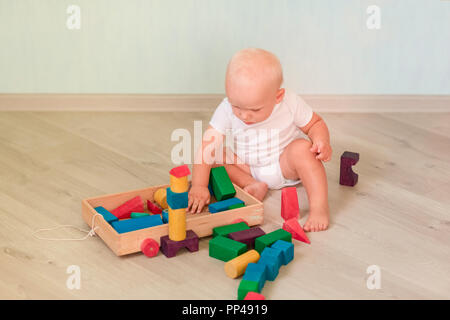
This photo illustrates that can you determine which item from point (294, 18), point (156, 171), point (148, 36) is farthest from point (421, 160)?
point (148, 36)

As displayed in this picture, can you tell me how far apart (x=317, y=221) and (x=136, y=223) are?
412 millimetres

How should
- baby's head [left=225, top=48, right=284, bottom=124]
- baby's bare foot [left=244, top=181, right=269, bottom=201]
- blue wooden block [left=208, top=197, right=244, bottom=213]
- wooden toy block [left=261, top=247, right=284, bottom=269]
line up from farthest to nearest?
baby's bare foot [left=244, top=181, right=269, bottom=201], blue wooden block [left=208, top=197, right=244, bottom=213], baby's head [left=225, top=48, right=284, bottom=124], wooden toy block [left=261, top=247, right=284, bottom=269]

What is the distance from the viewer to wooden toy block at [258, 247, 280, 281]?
120cm

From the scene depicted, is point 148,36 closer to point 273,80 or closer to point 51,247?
point 273,80

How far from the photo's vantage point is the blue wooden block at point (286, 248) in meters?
1.26

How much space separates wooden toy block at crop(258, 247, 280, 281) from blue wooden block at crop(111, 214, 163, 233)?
0.83ft

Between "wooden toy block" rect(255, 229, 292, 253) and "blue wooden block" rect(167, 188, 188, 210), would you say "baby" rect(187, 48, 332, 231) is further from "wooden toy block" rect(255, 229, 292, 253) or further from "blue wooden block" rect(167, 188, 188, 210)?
"blue wooden block" rect(167, 188, 188, 210)

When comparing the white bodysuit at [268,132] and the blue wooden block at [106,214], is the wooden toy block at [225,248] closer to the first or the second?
the blue wooden block at [106,214]

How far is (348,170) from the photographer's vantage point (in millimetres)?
1626

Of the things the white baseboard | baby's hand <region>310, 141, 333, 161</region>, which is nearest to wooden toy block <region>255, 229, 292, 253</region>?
baby's hand <region>310, 141, 333, 161</region>

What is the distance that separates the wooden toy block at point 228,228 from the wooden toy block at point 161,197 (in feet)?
0.54

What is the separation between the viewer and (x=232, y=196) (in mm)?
1503

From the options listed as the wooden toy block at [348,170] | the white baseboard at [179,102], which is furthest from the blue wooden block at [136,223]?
the white baseboard at [179,102]

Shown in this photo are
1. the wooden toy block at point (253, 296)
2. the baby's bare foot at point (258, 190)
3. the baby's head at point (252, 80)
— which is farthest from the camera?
the baby's bare foot at point (258, 190)
